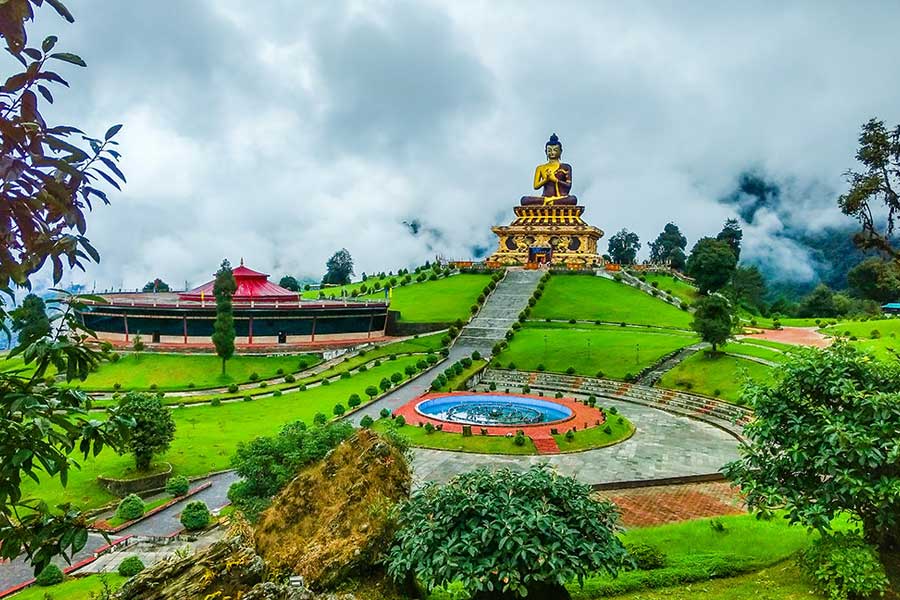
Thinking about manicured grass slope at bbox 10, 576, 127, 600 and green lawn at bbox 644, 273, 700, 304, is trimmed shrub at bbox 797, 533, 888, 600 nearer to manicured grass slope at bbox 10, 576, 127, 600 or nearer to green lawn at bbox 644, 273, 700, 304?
manicured grass slope at bbox 10, 576, 127, 600

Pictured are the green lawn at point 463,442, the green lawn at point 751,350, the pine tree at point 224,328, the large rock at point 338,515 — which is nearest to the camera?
the large rock at point 338,515

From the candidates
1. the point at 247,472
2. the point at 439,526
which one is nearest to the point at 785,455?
the point at 439,526

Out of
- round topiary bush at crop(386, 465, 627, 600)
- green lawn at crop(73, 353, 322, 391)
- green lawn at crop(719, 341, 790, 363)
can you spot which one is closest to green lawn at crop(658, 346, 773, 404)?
green lawn at crop(719, 341, 790, 363)

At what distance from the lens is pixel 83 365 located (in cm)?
406

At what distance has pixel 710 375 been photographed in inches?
1373

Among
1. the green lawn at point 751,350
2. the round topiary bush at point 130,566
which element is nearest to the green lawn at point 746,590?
the round topiary bush at point 130,566

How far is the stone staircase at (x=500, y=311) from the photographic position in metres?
48.6

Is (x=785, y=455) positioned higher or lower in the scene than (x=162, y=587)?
higher

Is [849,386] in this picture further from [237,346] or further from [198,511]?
[237,346]

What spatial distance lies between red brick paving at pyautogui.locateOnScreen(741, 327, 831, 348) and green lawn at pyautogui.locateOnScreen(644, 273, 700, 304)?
1432 cm

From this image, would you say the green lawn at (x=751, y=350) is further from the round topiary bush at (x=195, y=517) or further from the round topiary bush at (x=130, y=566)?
the round topiary bush at (x=130, y=566)

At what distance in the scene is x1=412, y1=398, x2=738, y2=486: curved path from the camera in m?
21.2

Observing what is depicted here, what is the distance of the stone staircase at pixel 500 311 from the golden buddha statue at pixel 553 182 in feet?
47.2

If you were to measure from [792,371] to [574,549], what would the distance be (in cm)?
542
